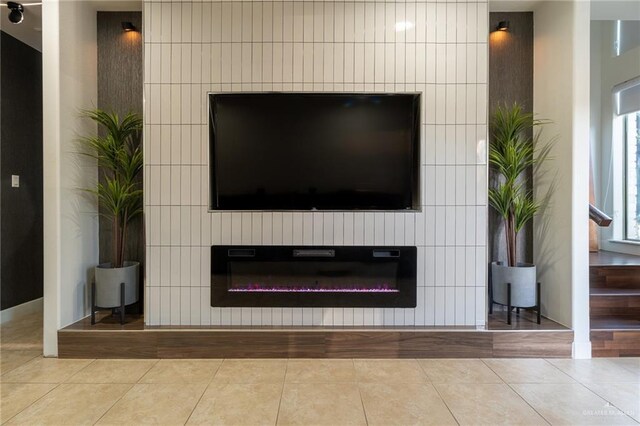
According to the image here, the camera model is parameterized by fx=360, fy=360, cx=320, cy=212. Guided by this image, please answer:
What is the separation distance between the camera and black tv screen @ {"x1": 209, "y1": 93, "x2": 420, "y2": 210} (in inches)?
105

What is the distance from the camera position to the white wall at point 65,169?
8.33 feet

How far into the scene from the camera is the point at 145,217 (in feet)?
8.71

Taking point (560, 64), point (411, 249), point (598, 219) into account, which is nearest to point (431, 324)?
point (411, 249)

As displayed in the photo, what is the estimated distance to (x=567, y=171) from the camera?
2.63 m

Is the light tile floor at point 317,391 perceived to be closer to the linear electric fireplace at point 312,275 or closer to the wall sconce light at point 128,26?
the linear electric fireplace at point 312,275

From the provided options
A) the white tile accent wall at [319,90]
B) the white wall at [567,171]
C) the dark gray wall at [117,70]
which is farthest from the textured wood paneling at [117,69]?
the white wall at [567,171]

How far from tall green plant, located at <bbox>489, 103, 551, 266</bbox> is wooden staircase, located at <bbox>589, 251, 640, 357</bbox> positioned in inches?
30.1

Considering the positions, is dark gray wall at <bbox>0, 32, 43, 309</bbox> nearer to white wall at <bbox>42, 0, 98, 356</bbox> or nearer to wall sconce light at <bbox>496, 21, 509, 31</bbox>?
white wall at <bbox>42, 0, 98, 356</bbox>


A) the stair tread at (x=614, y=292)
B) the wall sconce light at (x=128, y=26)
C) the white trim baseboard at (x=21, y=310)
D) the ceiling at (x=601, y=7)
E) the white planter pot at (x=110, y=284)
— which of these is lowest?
the white trim baseboard at (x=21, y=310)

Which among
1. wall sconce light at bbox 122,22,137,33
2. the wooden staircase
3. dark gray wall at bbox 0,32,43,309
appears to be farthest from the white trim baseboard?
the wooden staircase

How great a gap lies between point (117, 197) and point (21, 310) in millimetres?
1929

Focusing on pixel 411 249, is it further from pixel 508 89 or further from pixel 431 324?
pixel 508 89

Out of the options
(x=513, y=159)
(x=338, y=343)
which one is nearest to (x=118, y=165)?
(x=338, y=343)

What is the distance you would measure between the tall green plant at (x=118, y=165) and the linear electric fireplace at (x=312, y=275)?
2.49ft
